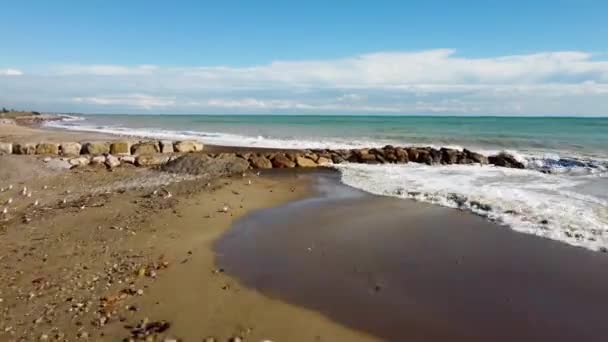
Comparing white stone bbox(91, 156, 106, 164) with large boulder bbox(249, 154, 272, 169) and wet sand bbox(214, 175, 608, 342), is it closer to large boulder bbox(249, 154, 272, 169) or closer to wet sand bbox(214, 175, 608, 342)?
large boulder bbox(249, 154, 272, 169)

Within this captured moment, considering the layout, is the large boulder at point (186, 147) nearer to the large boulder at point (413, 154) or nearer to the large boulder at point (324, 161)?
the large boulder at point (324, 161)

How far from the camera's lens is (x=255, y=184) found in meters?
12.9

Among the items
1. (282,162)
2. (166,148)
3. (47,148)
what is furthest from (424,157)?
(47,148)

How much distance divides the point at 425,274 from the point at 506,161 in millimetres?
14704

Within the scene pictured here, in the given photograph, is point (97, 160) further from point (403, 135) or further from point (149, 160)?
point (403, 135)

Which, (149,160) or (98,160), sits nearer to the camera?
(98,160)

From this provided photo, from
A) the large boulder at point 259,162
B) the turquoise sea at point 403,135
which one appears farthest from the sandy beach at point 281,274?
the turquoise sea at point 403,135

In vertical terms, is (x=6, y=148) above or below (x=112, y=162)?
above

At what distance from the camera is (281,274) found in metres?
5.90

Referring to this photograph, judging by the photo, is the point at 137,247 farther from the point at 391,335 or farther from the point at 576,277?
the point at 576,277

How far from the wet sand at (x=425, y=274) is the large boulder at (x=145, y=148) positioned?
11500mm

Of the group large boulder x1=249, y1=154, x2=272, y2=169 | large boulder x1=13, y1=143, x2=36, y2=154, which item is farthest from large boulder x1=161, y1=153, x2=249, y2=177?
large boulder x1=13, y1=143, x2=36, y2=154

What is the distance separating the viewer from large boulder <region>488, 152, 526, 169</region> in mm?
18191

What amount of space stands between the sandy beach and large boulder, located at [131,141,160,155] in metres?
8.61
